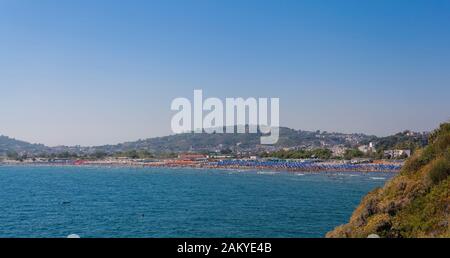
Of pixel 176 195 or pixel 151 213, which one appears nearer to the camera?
pixel 151 213

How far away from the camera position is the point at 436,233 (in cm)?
1047

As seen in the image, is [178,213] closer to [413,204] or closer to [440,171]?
[413,204]

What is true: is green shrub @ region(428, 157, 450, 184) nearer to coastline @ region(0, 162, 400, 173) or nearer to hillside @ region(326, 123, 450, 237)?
hillside @ region(326, 123, 450, 237)

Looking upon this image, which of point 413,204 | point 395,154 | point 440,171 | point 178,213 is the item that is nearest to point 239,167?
point 395,154

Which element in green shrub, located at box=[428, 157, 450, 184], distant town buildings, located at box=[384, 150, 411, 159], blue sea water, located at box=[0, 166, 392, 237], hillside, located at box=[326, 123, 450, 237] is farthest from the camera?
distant town buildings, located at box=[384, 150, 411, 159]

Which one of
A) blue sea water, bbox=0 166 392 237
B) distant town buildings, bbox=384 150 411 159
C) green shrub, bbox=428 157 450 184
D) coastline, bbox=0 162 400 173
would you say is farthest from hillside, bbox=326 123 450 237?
distant town buildings, bbox=384 150 411 159

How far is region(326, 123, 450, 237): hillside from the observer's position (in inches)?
488

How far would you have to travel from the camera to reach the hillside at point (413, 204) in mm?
12391

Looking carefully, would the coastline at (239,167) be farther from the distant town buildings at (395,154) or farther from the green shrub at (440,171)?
the green shrub at (440,171)

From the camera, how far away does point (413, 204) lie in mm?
14234
